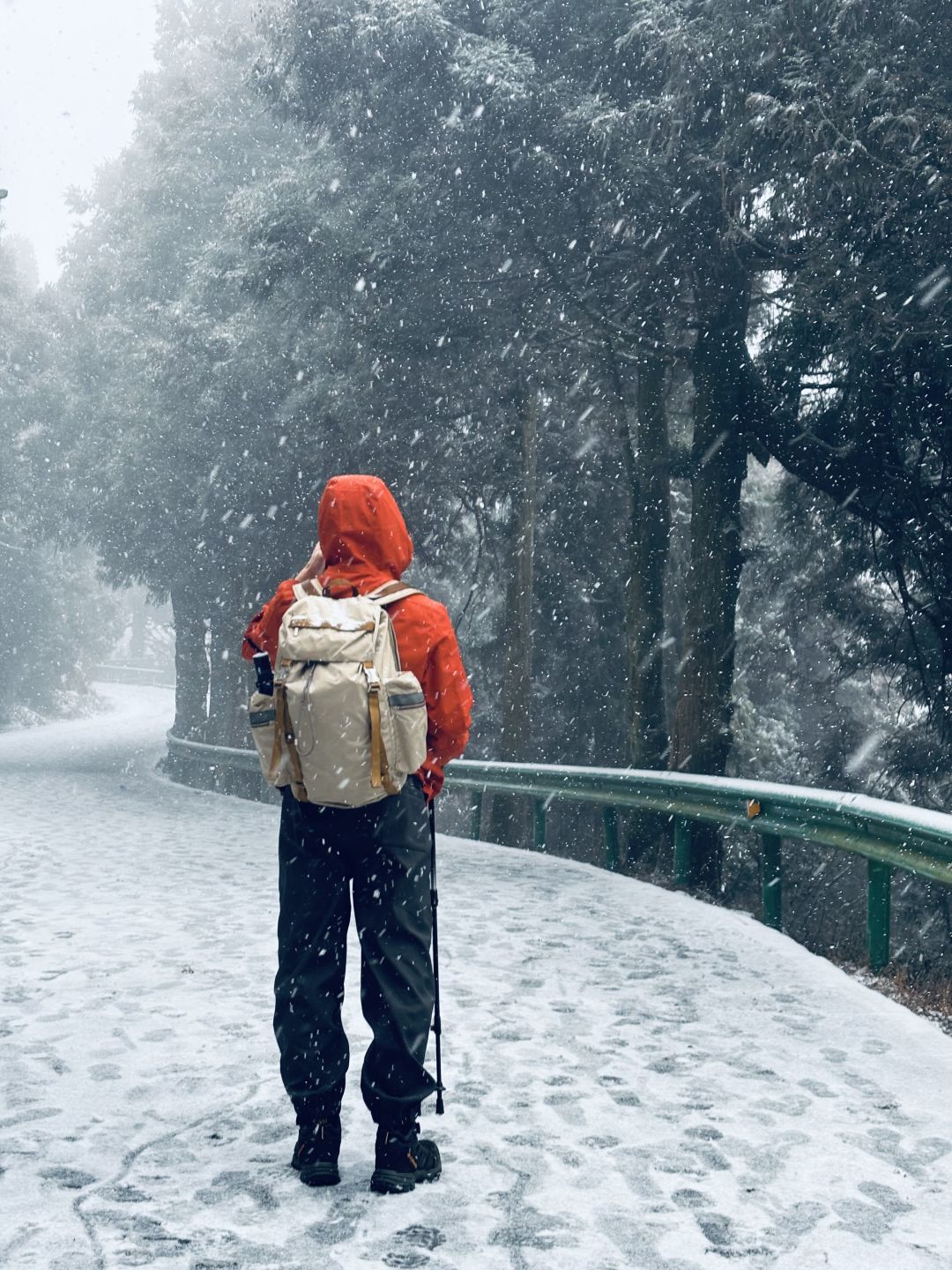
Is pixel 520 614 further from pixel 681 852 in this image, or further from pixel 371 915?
pixel 371 915

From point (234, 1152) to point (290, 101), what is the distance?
15.0 m

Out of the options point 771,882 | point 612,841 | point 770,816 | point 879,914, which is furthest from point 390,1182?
point 612,841

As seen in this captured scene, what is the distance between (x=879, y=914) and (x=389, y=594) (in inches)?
180

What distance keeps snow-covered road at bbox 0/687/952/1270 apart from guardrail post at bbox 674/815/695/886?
1.40 metres

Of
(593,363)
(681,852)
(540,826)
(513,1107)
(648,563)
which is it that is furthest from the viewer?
(593,363)

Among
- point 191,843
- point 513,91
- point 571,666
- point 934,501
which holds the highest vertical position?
point 513,91

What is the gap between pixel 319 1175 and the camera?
14.6 feet

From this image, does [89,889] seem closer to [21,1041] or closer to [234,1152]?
[21,1041]

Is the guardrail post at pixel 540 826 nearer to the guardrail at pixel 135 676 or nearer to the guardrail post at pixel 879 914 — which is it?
the guardrail post at pixel 879 914

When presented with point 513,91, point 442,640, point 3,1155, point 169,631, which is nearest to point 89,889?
point 3,1155

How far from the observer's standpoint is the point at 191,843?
1516 centimetres

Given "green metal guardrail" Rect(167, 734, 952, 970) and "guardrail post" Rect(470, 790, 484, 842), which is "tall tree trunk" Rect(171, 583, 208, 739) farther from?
"green metal guardrail" Rect(167, 734, 952, 970)

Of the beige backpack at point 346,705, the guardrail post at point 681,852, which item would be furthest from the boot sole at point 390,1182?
the guardrail post at point 681,852

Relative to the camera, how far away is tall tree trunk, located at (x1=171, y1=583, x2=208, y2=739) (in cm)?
3219
